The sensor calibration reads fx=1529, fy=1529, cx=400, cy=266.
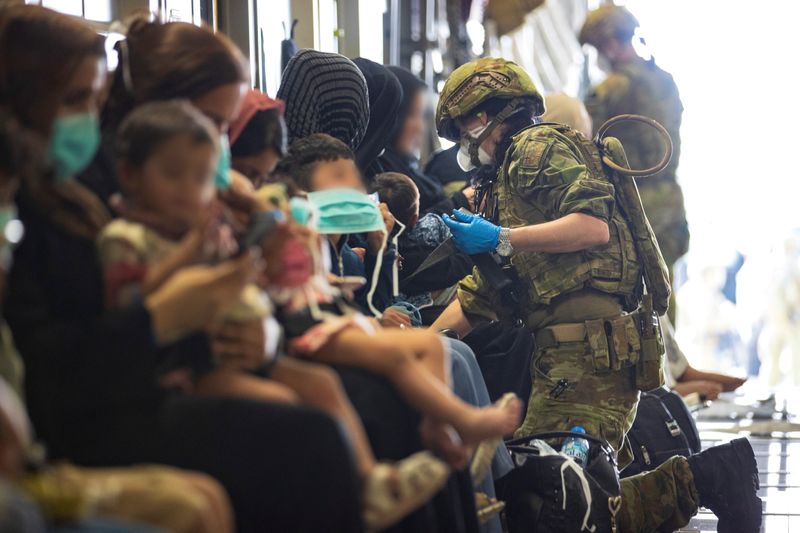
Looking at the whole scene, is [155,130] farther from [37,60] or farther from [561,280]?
[561,280]

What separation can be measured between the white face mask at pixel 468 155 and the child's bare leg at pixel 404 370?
195 cm

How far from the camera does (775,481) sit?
6.66 metres

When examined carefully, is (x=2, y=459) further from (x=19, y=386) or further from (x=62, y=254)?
(x=62, y=254)

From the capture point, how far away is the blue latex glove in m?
4.80

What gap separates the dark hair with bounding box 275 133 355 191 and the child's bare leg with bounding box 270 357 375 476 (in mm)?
1123

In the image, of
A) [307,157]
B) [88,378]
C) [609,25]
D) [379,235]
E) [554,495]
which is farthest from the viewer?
[609,25]

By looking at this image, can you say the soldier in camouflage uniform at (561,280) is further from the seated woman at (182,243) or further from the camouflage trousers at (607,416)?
the seated woman at (182,243)

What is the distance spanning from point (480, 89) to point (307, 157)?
→ 43.7 inches

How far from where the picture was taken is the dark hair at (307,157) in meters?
3.95

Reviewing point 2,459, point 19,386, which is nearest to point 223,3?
point 19,386

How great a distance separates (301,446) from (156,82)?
3.37 feet

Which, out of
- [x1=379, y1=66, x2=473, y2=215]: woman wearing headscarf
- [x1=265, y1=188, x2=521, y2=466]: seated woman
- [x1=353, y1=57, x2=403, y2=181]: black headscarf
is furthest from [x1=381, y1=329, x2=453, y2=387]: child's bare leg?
[x1=379, y1=66, x2=473, y2=215]: woman wearing headscarf

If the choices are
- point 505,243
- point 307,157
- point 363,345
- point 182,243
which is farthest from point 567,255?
point 182,243

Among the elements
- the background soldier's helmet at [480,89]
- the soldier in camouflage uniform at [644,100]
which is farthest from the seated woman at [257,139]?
the soldier in camouflage uniform at [644,100]
